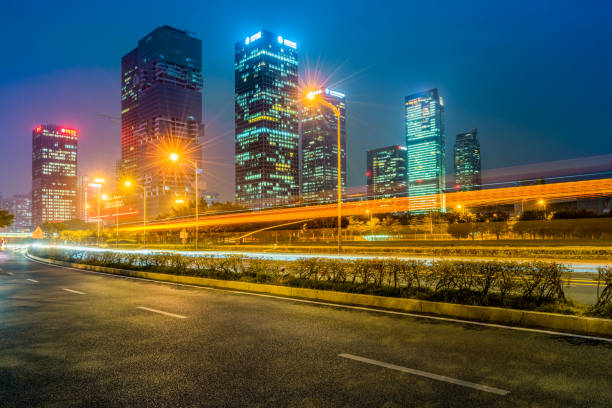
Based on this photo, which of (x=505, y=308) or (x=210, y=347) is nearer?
(x=210, y=347)

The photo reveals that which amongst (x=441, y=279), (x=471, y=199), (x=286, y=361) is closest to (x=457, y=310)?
(x=441, y=279)

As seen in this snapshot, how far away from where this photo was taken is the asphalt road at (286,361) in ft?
15.1

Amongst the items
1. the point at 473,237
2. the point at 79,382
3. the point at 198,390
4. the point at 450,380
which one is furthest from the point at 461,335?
the point at 473,237

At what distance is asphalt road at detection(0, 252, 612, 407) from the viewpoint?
4.59 meters


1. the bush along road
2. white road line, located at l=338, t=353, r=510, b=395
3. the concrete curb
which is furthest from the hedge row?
white road line, located at l=338, t=353, r=510, b=395

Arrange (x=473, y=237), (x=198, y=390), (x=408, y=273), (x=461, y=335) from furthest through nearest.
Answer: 1. (x=473, y=237)
2. (x=408, y=273)
3. (x=461, y=335)
4. (x=198, y=390)

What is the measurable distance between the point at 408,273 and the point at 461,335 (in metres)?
3.94

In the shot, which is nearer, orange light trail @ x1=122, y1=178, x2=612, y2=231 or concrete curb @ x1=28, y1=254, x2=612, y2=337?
concrete curb @ x1=28, y1=254, x2=612, y2=337

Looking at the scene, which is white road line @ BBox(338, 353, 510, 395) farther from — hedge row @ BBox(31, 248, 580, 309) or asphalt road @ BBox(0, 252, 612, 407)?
hedge row @ BBox(31, 248, 580, 309)

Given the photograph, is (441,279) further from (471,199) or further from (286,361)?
(471,199)

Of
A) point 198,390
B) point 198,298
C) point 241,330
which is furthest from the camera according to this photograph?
point 198,298

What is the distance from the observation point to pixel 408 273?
11.3 meters

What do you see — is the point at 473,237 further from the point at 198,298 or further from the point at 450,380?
the point at 450,380

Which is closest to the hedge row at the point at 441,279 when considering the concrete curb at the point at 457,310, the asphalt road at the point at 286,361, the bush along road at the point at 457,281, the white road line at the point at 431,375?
the bush along road at the point at 457,281
